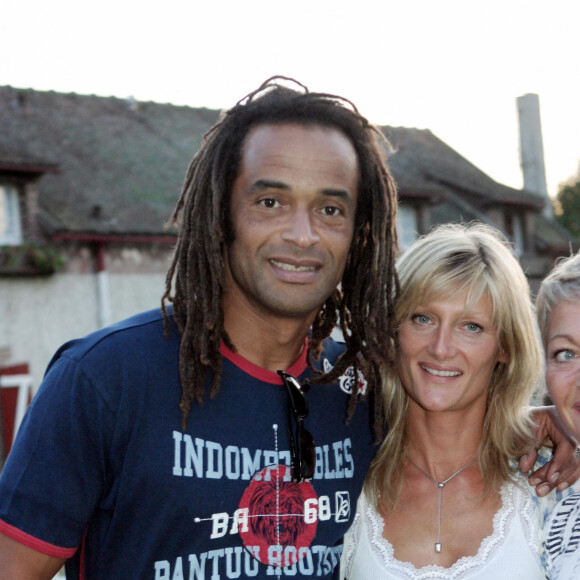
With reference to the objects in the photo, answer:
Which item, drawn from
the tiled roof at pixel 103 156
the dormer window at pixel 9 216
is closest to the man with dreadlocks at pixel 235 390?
the dormer window at pixel 9 216

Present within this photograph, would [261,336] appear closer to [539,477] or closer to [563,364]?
[563,364]

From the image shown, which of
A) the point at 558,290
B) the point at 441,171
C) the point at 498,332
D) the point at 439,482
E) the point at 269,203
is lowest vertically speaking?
the point at 439,482

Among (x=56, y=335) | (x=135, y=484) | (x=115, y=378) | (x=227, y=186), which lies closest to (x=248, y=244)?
(x=227, y=186)

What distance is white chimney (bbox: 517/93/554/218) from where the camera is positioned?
2209 centimetres

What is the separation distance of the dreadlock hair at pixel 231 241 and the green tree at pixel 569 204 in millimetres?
35110

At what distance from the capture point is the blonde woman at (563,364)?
2.88 meters

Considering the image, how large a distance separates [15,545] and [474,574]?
65.9 inches

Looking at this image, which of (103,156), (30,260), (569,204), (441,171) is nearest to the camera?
(30,260)

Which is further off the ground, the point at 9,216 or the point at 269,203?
the point at 9,216

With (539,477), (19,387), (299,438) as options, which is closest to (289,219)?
(299,438)

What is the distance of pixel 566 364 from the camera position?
3.00 meters

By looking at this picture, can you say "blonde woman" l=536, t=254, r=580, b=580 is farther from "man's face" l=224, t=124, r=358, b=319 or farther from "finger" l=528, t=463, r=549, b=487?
"man's face" l=224, t=124, r=358, b=319

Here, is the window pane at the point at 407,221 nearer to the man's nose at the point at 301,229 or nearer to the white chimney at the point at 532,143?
the white chimney at the point at 532,143

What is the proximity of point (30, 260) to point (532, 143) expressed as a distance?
48.4ft
